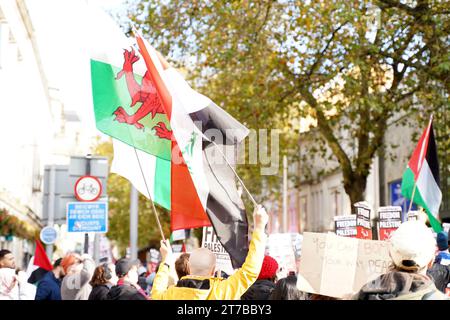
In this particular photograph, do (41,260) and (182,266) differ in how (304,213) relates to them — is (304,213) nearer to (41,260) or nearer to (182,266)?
(41,260)

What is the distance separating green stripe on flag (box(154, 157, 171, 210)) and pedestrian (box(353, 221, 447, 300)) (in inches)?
157

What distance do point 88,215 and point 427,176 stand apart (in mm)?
7621

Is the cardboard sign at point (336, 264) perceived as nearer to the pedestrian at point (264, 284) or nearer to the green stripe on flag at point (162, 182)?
the pedestrian at point (264, 284)

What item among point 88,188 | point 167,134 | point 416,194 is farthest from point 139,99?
point 88,188

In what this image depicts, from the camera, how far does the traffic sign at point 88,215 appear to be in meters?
18.8

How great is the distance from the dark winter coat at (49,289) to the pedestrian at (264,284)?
5.02 m

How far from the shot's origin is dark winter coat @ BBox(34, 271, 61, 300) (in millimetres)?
12281

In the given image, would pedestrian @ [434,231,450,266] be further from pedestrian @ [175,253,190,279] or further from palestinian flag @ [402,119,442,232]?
pedestrian @ [175,253,190,279]

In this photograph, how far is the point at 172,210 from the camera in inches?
308

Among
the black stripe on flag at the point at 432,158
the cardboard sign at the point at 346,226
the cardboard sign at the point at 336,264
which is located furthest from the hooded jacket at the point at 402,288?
the black stripe on flag at the point at 432,158

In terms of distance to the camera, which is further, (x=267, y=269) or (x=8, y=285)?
(x=8, y=285)

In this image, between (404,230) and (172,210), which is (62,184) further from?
(404,230)

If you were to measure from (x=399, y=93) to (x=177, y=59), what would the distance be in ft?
16.5

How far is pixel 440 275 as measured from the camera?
886cm
